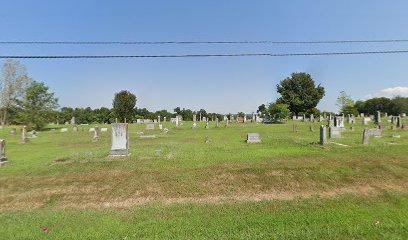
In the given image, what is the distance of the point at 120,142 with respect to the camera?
43.9 feet

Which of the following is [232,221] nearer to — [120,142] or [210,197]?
[210,197]

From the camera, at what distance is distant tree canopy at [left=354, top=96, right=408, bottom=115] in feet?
310

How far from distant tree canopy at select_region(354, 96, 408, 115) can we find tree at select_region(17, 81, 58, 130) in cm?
9932

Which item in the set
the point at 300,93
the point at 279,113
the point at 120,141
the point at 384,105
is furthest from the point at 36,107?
the point at 384,105

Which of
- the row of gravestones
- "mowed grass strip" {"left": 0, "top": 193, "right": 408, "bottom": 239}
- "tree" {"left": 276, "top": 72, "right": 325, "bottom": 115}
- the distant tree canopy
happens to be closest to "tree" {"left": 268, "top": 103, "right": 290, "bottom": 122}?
"tree" {"left": 276, "top": 72, "right": 325, "bottom": 115}

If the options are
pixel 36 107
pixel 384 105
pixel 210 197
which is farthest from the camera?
pixel 384 105

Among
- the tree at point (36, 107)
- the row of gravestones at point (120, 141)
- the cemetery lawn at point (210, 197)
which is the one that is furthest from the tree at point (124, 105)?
the cemetery lawn at point (210, 197)

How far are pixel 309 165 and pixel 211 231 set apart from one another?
5.84 meters

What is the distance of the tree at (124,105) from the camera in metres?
72.4

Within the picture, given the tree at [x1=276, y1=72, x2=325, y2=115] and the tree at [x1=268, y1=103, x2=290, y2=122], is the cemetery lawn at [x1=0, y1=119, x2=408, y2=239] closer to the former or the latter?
the tree at [x1=268, y1=103, x2=290, y2=122]

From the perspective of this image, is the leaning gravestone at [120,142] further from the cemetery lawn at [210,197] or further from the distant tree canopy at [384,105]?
the distant tree canopy at [384,105]

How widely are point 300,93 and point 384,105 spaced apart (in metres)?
58.6

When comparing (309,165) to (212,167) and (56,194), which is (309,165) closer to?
(212,167)

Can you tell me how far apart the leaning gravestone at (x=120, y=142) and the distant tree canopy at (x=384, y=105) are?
10311cm
